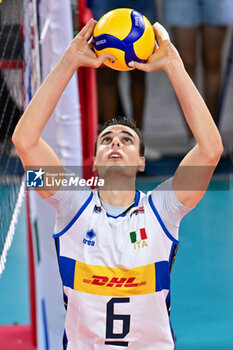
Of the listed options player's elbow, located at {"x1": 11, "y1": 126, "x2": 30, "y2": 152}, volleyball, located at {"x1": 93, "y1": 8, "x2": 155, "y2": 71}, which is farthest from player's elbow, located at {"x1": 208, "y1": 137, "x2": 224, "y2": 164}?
player's elbow, located at {"x1": 11, "y1": 126, "x2": 30, "y2": 152}

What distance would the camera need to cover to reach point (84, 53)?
2.85m

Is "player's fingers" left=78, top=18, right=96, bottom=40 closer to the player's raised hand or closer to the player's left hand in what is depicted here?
the player's raised hand

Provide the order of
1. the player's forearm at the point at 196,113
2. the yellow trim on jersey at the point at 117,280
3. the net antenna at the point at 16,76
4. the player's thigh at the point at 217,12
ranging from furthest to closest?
1. the player's thigh at the point at 217,12
2. the net antenna at the point at 16,76
3. the yellow trim on jersey at the point at 117,280
4. the player's forearm at the point at 196,113

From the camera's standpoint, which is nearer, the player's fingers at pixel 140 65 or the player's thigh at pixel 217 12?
the player's fingers at pixel 140 65

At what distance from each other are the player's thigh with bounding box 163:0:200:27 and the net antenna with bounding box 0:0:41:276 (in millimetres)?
2631

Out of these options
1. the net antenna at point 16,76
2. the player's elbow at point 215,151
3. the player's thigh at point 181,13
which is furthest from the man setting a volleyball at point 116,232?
the player's thigh at point 181,13

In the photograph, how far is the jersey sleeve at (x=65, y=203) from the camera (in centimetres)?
292

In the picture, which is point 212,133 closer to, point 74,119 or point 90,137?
point 74,119

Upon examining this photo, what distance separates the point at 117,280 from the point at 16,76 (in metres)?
1.90

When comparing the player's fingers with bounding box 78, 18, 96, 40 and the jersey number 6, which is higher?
the player's fingers with bounding box 78, 18, 96, 40

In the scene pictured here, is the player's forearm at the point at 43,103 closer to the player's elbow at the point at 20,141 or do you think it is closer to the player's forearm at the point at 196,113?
the player's elbow at the point at 20,141

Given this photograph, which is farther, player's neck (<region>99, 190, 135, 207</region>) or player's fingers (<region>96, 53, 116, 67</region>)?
player's neck (<region>99, 190, 135, 207</region>)

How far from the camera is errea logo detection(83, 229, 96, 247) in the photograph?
9.57 ft

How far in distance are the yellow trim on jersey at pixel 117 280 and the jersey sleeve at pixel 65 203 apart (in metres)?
0.19
